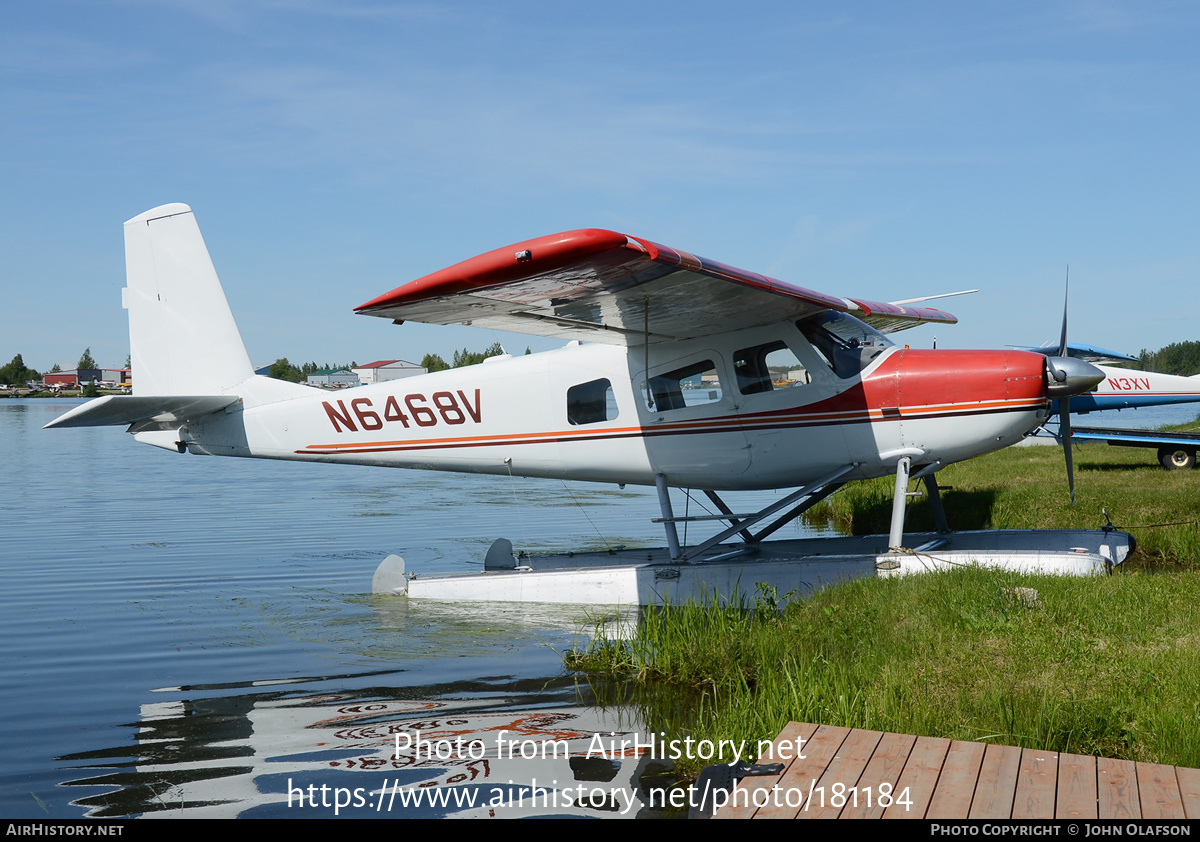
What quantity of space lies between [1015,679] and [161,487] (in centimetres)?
2190

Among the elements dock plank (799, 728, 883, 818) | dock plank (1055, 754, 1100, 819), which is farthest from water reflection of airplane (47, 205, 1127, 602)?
dock plank (1055, 754, 1100, 819)

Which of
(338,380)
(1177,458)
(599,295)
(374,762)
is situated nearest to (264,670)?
(374,762)

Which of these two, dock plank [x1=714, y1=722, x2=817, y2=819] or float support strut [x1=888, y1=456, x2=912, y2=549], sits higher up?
float support strut [x1=888, y1=456, x2=912, y2=549]

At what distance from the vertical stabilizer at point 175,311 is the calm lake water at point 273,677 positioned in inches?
92.0

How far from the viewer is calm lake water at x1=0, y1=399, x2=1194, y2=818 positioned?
15.1 feet

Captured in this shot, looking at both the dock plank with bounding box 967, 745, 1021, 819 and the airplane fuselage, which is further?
the airplane fuselage

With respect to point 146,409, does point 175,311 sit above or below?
above

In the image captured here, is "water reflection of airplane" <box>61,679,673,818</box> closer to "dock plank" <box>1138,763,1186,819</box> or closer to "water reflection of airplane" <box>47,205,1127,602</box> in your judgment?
"dock plank" <box>1138,763,1186,819</box>

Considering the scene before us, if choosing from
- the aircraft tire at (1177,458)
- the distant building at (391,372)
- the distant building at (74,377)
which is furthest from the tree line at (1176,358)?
the distant building at (74,377)

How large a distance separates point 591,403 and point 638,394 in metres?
0.52

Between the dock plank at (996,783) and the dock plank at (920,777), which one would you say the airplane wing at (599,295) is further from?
the dock plank at (996,783)

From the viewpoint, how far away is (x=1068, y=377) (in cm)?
786

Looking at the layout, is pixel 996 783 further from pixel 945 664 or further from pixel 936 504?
pixel 936 504

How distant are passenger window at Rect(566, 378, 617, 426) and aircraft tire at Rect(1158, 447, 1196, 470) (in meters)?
11.6
